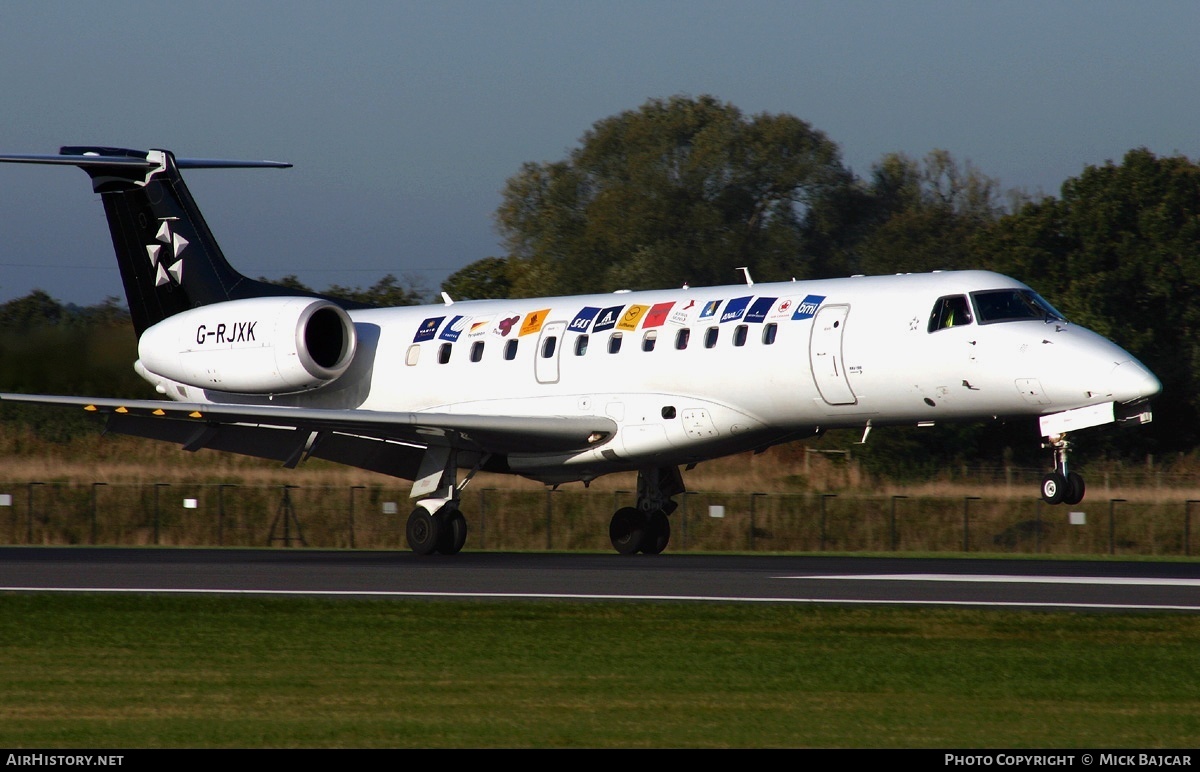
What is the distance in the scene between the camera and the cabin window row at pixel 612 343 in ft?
80.3

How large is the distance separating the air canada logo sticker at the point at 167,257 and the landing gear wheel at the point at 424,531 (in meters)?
7.31

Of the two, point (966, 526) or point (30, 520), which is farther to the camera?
point (30, 520)

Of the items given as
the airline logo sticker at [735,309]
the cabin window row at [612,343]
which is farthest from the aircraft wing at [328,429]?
the airline logo sticker at [735,309]

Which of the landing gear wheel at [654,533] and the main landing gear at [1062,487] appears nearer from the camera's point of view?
the main landing gear at [1062,487]

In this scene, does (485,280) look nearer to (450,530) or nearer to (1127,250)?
(1127,250)

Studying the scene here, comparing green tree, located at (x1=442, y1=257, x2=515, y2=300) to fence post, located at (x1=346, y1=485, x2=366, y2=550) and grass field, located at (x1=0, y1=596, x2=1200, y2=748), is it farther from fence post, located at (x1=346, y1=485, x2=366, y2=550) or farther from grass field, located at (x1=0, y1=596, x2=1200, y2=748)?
grass field, located at (x1=0, y1=596, x2=1200, y2=748)

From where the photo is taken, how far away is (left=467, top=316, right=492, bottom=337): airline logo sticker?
27.9 m

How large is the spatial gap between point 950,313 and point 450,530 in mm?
9089

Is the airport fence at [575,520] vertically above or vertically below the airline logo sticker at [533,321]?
below

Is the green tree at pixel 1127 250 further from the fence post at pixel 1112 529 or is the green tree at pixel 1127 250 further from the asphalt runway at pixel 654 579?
the asphalt runway at pixel 654 579

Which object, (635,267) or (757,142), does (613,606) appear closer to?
(635,267)

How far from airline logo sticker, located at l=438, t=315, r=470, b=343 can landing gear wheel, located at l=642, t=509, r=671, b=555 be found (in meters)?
4.59

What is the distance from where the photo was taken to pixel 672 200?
84000mm

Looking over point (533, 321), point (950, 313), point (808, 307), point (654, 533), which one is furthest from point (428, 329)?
point (950, 313)
